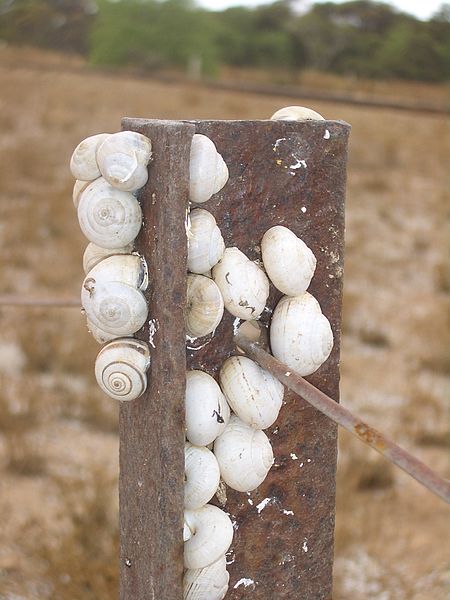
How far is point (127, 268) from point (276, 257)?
0.18 meters

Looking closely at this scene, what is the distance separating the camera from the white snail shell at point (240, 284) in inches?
37.8

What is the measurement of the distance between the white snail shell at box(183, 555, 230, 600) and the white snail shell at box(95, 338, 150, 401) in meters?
0.24

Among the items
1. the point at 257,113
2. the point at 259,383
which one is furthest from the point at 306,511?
the point at 257,113

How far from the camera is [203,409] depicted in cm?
95

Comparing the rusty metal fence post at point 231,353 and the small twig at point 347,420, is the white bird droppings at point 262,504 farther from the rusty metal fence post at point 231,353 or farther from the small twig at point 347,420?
the small twig at point 347,420

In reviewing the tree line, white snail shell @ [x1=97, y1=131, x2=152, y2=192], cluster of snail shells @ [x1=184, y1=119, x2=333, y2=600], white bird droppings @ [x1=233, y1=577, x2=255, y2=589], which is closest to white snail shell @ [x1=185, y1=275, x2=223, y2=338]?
cluster of snail shells @ [x1=184, y1=119, x2=333, y2=600]

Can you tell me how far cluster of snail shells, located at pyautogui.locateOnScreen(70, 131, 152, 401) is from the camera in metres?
0.90

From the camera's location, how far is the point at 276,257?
0.98 m

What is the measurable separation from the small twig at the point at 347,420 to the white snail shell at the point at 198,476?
0.13 metres

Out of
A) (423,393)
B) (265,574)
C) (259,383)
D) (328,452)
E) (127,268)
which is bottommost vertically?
(423,393)

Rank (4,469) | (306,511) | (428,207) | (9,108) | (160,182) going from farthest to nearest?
(9,108), (428,207), (4,469), (306,511), (160,182)

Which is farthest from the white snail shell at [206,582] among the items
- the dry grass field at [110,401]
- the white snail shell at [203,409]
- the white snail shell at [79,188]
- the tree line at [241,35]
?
the tree line at [241,35]

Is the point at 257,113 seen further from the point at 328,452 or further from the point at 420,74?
the point at 328,452

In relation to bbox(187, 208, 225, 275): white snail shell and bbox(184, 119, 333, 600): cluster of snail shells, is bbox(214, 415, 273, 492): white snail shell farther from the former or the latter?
bbox(187, 208, 225, 275): white snail shell
